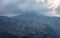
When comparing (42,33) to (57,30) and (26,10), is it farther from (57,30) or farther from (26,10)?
(26,10)

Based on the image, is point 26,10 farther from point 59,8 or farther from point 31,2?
point 59,8

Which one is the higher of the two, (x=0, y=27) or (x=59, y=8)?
(x=59, y=8)

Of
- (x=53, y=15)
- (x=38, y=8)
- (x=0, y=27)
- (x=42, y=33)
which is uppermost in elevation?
(x=38, y=8)

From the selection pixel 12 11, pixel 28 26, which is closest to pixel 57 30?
pixel 28 26

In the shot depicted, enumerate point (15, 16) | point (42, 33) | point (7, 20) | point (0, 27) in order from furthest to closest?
point (15, 16) → point (7, 20) → point (0, 27) → point (42, 33)

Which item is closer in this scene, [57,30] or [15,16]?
[57,30]

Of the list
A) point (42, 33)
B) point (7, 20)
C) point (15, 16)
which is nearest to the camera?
point (42, 33)

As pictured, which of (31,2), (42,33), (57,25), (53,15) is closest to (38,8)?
(31,2)
